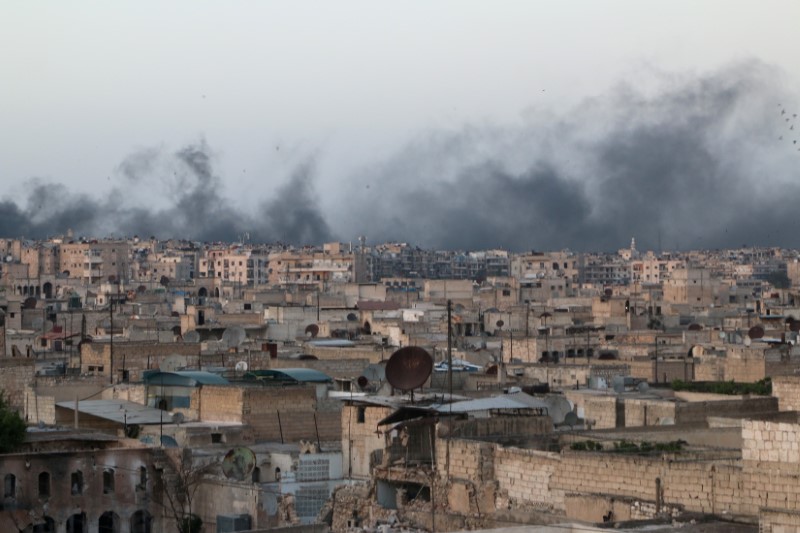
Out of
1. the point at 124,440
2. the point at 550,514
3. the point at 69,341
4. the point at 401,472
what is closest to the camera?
the point at 550,514

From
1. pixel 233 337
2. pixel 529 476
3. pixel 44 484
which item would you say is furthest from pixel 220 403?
pixel 233 337

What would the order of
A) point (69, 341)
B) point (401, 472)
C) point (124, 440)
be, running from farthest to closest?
1. point (69, 341)
2. point (124, 440)
3. point (401, 472)

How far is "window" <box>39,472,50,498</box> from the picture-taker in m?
24.6

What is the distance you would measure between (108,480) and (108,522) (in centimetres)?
50

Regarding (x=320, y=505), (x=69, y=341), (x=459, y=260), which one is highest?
(x=459, y=260)

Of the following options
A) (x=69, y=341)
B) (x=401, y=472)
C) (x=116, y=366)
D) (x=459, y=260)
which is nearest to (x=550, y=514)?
(x=401, y=472)

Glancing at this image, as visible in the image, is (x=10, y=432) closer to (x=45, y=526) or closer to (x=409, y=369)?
(x=45, y=526)

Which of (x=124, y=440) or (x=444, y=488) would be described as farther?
(x=124, y=440)

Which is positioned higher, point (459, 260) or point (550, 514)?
point (459, 260)

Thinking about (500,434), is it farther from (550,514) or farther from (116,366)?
(116,366)

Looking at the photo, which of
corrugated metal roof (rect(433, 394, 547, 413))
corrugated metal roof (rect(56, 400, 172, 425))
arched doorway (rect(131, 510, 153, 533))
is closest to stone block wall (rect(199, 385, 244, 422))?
corrugated metal roof (rect(56, 400, 172, 425))

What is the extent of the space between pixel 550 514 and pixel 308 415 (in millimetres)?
9764

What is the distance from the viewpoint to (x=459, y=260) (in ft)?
651

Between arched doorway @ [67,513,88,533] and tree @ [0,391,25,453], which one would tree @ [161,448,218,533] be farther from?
tree @ [0,391,25,453]
